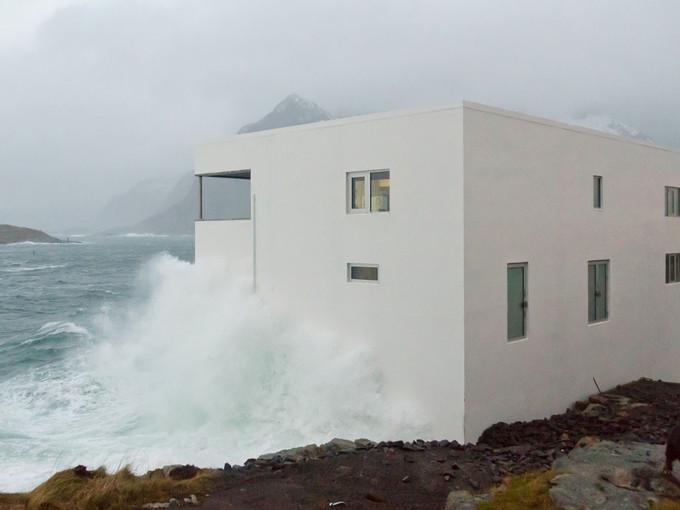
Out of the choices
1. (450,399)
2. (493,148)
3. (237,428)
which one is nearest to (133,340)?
(237,428)

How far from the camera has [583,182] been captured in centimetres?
1226

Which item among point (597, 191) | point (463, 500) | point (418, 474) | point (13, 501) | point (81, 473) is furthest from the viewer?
point (597, 191)

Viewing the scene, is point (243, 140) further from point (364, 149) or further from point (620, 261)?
point (620, 261)

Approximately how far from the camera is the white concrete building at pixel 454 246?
31.7 feet

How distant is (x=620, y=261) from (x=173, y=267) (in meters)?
9.06

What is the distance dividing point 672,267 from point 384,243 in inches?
354

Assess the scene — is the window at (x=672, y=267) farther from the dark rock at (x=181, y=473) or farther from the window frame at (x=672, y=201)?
the dark rock at (x=181, y=473)

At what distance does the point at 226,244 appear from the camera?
42.2 ft

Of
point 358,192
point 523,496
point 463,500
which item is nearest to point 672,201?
point 358,192

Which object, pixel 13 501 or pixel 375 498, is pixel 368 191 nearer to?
pixel 375 498

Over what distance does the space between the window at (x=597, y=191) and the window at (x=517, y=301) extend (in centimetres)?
295

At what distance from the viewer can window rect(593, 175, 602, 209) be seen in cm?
1273

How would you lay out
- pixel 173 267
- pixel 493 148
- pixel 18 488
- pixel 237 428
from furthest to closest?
pixel 173 267 → pixel 237 428 → pixel 493 148 → pixel 18 488

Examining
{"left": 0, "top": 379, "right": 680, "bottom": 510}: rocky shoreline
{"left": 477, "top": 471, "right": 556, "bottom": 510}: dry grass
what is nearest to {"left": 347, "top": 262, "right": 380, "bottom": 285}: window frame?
{"left": 0, "top": 379, "right": 680, "bottom": 510}: rocky shoreline
